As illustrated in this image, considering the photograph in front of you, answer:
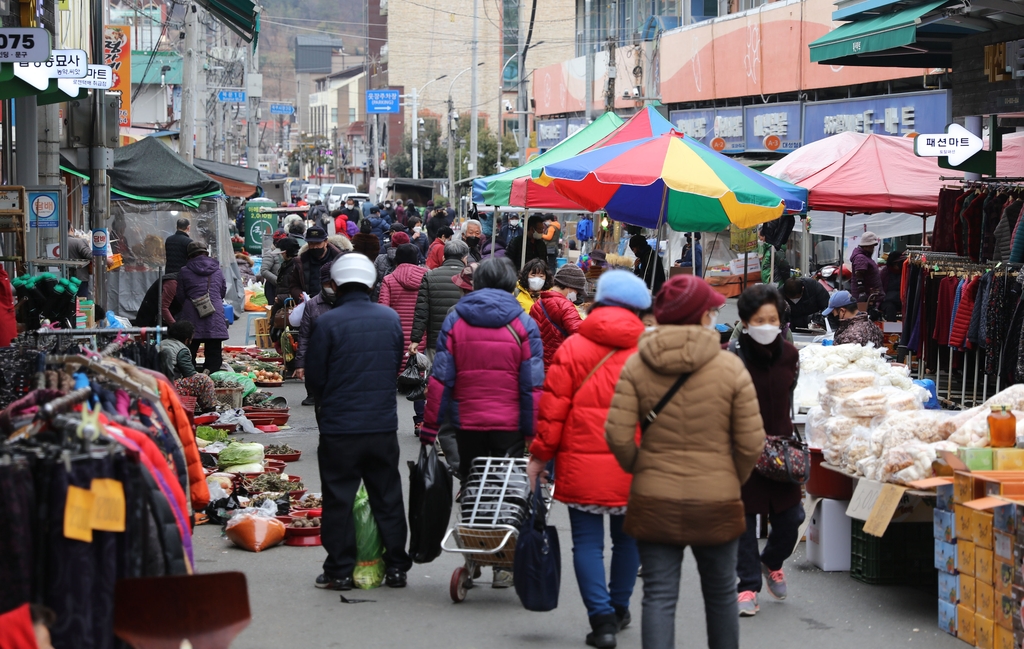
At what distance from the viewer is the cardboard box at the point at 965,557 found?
6035 mm

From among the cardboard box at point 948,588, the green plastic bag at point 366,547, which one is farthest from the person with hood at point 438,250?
the cardboard box at point 948,588

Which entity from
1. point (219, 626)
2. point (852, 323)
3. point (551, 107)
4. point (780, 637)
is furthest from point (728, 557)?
point (551, 107)

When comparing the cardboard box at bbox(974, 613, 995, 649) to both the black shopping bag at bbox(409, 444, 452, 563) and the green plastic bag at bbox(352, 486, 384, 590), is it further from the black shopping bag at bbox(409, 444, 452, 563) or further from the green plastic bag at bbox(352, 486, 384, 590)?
the green plastic bag at bbox(352, 486, 384, 590)

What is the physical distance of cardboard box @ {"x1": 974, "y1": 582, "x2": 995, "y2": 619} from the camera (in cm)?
588

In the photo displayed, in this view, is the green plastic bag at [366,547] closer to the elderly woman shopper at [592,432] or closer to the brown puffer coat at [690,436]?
the elderly woman shopper at [592,432]

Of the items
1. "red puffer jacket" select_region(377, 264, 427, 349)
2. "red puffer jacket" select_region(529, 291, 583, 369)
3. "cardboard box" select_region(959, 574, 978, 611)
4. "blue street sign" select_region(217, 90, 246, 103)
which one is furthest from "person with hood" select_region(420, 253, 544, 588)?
"blue street sign" select_region(217, 90, 246, 103)

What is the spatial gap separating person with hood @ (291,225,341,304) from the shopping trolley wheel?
26.9ft

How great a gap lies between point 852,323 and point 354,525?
554 centimetres

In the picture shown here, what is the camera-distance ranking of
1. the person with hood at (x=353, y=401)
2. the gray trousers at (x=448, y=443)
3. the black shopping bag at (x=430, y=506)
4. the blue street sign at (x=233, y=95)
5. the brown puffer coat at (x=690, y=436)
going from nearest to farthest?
the brown puffer coat at (x=690, y=436), the person with hood at (x=353, y=401), the black shopping bag at (x=430, y=506), the gray trousers at (x=448, y=443), the blue street sign at (x=233, y=95)

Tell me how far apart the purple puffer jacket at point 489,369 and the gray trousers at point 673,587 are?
2114 mm

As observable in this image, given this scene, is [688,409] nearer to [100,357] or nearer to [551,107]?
[100,357]

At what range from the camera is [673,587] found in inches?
194

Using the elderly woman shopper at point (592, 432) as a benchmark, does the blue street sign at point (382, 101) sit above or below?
above

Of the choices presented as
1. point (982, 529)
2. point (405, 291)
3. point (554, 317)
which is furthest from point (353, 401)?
point (405, 291)
